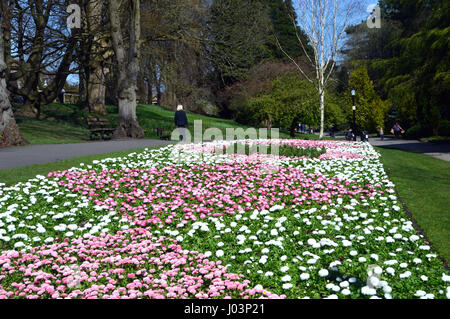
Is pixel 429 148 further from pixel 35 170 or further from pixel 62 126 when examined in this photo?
pixel 62 126

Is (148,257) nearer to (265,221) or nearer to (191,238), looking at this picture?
(191,238)

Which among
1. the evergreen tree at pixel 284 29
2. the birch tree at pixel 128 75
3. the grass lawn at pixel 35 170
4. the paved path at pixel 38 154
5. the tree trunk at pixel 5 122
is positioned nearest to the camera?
the grass lawn at pixel 35 170

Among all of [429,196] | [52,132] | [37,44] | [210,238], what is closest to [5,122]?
[52,132]

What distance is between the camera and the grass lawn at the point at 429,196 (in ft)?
18.1

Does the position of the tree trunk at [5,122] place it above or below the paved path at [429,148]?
above

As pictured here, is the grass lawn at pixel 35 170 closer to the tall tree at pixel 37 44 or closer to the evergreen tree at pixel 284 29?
the tall tree at pixel 37 44

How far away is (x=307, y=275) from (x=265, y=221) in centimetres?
217

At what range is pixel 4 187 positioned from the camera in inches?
309

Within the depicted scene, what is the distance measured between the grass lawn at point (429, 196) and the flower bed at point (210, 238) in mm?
272

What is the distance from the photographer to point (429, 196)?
8078 mm

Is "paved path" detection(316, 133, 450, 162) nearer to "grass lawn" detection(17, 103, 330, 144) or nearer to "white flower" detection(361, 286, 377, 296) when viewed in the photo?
"white flower" detection(361, 286, 377, 296)

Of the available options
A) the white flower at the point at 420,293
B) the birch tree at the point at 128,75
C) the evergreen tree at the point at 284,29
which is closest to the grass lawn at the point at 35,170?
the birch tree at the point at 128,75

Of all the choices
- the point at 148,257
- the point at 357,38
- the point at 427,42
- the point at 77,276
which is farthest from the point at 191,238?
the point at 357,38

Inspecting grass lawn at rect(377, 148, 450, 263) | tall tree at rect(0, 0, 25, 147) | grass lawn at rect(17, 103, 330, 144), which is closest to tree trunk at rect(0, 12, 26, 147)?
tall tree at rect(0, 0, 25, 147)
